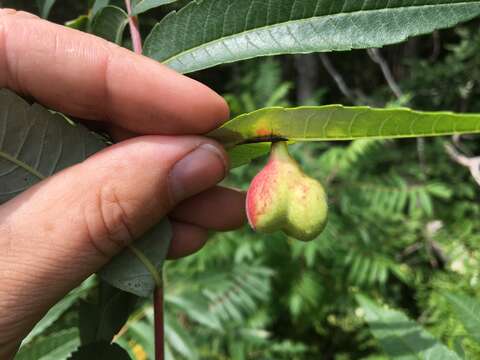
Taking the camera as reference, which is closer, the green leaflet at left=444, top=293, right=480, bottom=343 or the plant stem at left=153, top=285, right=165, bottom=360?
the plant stem at left=153, top=285, right=165, bottom=360

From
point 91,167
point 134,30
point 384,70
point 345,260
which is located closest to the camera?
point 91,167

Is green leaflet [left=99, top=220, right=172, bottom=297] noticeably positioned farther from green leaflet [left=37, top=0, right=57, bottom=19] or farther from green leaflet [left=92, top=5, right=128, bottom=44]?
green leaflet [left=37, top=0, right=57, bottom=19]

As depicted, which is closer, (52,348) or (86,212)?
(86,212)

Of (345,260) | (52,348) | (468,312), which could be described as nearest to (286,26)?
(468,312)

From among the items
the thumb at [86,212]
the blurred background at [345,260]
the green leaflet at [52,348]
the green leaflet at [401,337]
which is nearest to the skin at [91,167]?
the thumb at [86,212]

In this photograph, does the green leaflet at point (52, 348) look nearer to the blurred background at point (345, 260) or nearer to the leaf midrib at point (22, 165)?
the blurred background at point (345, 260)

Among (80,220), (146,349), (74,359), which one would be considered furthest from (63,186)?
(146,349)

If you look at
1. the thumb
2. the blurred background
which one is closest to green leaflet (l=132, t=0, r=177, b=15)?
the thumb

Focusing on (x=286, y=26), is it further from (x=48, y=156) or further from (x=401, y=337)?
(x=401, y=337)
